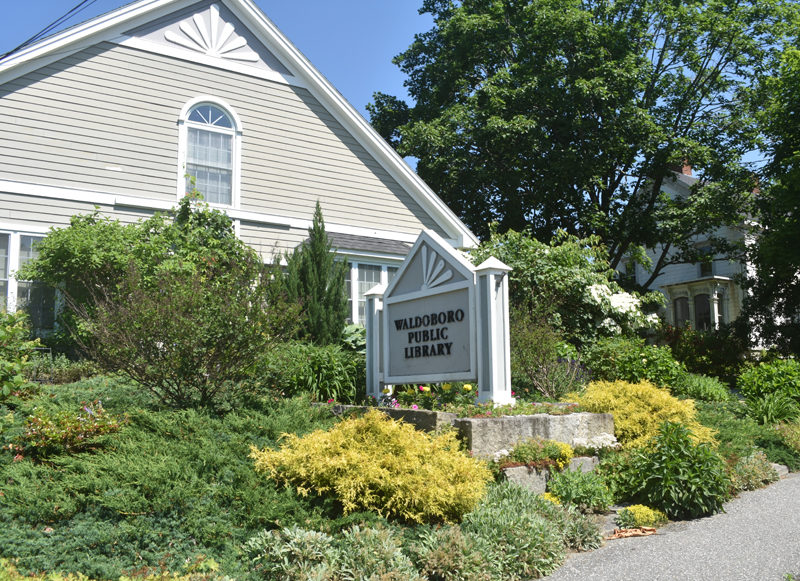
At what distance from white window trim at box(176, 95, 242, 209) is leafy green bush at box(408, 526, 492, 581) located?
10.2 m

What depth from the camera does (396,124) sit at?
2698cm

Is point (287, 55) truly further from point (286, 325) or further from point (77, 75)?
point (286, 325)

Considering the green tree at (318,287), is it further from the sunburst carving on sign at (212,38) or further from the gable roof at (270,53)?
the sunburst carving on sign at (212,38)

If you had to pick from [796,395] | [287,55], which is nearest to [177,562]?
[796,395]

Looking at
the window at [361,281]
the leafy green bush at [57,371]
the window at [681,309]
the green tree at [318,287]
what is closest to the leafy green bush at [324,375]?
the green tree at [318,287]

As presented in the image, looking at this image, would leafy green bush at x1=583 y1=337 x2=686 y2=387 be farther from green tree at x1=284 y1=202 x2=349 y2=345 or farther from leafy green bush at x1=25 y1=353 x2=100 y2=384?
leafy green bush at x1=25 y1=353 x2=100 y2=384

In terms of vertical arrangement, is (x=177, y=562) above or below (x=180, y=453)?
below

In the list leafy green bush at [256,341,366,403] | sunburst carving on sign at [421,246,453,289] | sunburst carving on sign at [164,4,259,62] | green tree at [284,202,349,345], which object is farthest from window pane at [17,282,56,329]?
sunburst carving on sign at [421,246,453,289]

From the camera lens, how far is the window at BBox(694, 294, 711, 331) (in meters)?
29.4

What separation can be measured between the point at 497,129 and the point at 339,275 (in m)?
9.76

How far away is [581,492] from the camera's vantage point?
654 centimetres

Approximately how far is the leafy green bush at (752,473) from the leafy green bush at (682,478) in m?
0.62

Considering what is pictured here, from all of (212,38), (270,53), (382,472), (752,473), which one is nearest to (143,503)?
(382,472)

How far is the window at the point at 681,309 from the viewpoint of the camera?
3045 cm
